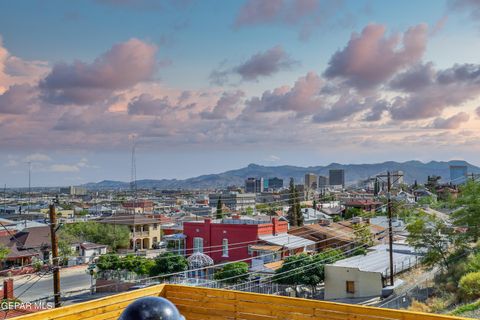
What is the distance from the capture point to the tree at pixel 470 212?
1073 inches

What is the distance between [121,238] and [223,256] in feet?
72.9

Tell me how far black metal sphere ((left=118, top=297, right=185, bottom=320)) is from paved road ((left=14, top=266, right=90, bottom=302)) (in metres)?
32.9

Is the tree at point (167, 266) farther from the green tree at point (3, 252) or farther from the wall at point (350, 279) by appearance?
the green tree at point (3, 252)

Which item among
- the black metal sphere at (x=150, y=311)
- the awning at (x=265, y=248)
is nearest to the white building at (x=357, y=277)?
the awning at (x=265, y=248)

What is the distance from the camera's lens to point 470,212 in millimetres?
27844

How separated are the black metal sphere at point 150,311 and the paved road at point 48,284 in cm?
3294

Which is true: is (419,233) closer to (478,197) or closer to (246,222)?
(478,197)

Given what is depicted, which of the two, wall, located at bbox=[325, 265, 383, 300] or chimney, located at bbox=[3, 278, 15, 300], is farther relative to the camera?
wall, located at bbox=[325, 265, 383, 300]

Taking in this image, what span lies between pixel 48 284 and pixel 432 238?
100 feet

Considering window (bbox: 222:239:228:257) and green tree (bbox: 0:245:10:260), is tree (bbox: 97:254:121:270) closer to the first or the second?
window (bbox: 222:239:228:257)

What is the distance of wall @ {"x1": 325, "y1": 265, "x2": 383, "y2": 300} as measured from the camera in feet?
85.4

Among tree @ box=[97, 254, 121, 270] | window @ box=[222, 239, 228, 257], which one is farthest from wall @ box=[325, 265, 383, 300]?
tree @ box=[97, 254, 121, 270]

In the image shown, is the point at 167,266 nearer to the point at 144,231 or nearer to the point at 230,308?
the point at 230,308

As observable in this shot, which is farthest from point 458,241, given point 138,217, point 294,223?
point 138,217
